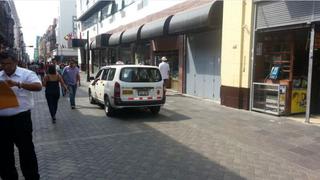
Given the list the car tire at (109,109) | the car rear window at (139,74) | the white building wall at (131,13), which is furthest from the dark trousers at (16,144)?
the white building wall at (131,13)

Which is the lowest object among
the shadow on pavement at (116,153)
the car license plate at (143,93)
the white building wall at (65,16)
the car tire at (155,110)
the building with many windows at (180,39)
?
the shadow on pavement at (116,153)

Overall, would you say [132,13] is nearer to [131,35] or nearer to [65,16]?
[131,35]

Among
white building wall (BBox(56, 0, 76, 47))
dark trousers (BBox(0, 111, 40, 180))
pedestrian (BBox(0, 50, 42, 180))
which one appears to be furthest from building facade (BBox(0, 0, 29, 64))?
white building wall (BBox(56, 0, 76, 47))

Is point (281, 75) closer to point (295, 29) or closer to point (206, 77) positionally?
point (295, 29)

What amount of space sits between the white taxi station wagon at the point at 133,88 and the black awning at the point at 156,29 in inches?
259

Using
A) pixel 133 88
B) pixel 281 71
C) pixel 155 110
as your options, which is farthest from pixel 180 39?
pixel 133 88

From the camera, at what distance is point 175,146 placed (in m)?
7.25

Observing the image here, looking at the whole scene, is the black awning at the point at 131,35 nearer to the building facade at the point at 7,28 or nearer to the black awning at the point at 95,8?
the building facade at the point at 7,28

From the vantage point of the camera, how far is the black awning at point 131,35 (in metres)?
21.4

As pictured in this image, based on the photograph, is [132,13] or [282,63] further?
[132,13]

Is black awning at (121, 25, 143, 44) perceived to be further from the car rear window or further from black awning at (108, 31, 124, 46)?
the car rear window

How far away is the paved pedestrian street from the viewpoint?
5.68 metres

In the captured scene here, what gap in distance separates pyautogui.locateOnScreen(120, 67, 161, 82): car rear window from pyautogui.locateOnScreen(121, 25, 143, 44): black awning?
10.7 meters

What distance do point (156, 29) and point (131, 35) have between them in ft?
15.2
